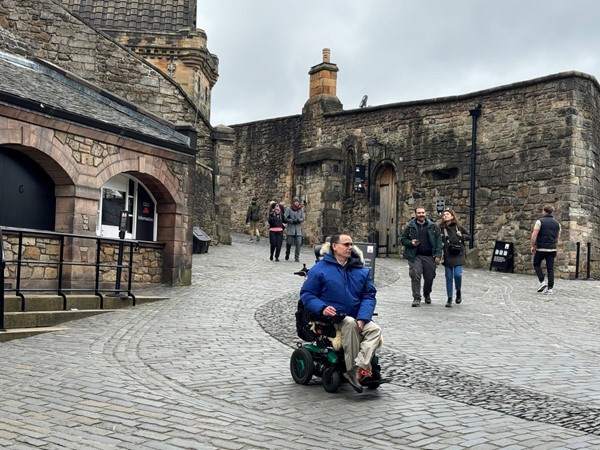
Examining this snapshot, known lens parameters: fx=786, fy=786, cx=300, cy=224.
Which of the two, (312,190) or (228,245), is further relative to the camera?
(312,190)

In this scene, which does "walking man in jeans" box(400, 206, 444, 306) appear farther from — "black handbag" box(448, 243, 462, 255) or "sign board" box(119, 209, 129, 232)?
"sign board" box(119, 209, 129, 232)

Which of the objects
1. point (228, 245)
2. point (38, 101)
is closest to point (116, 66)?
point (228, 245)

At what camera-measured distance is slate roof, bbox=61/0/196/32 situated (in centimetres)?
3241

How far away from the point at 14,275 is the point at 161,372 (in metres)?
5.81

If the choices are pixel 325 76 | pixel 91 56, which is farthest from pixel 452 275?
pixel 325 76

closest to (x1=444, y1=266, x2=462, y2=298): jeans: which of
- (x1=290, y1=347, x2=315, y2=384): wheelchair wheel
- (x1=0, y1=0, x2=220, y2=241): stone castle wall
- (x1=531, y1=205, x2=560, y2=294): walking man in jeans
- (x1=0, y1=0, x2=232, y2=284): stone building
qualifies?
(x1=531, y1=205, x2=560, y2=294): walking man in jeans

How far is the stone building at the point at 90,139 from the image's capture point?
41.7ft

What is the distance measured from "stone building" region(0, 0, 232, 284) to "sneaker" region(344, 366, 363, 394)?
25.3 ft

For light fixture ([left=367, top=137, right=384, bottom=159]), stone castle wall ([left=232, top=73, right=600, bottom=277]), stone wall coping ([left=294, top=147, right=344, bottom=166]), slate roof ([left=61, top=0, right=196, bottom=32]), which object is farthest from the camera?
slate roof ([left=61, top=0, right=196, bottom=32])

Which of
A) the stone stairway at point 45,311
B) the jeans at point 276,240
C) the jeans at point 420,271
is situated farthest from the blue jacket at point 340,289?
the jeans at point 276,240

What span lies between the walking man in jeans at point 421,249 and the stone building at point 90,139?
485 cm

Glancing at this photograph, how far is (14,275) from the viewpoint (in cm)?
1233

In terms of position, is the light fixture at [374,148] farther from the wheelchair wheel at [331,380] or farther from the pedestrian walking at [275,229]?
the wheelchair wheel at [331,380]

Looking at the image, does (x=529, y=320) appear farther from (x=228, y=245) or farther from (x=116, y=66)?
(x=228, y=245)
